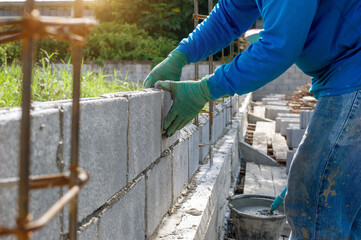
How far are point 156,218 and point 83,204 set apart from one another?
1.07 m

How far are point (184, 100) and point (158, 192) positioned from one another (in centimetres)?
62

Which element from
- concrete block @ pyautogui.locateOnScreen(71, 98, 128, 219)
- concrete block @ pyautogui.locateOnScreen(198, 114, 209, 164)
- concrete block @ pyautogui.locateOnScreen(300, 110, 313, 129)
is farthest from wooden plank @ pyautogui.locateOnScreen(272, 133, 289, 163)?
concrete block @ pyautogui.locateOnScreen(71, 98, 128, 219)

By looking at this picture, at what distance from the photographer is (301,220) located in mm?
2172

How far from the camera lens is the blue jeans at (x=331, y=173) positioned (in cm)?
196

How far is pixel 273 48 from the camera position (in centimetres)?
194

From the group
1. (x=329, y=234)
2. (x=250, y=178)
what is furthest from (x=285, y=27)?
(x=250, y=178)

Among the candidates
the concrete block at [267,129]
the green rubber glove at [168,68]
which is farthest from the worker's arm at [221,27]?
the concrete block at [267,129]

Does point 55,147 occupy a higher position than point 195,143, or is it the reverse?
point 55,147

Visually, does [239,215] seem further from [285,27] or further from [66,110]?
[66,110]

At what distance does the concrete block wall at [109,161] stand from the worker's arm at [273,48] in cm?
51

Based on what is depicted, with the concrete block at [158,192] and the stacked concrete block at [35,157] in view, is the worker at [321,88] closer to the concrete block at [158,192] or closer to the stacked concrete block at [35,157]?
the concrete block at [158,192]

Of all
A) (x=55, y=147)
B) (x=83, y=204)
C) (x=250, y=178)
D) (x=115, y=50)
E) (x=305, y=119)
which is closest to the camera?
(x=55, y=147)

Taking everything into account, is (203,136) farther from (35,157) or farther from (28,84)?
(28,84)

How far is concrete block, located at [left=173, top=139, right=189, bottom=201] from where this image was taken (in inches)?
113
